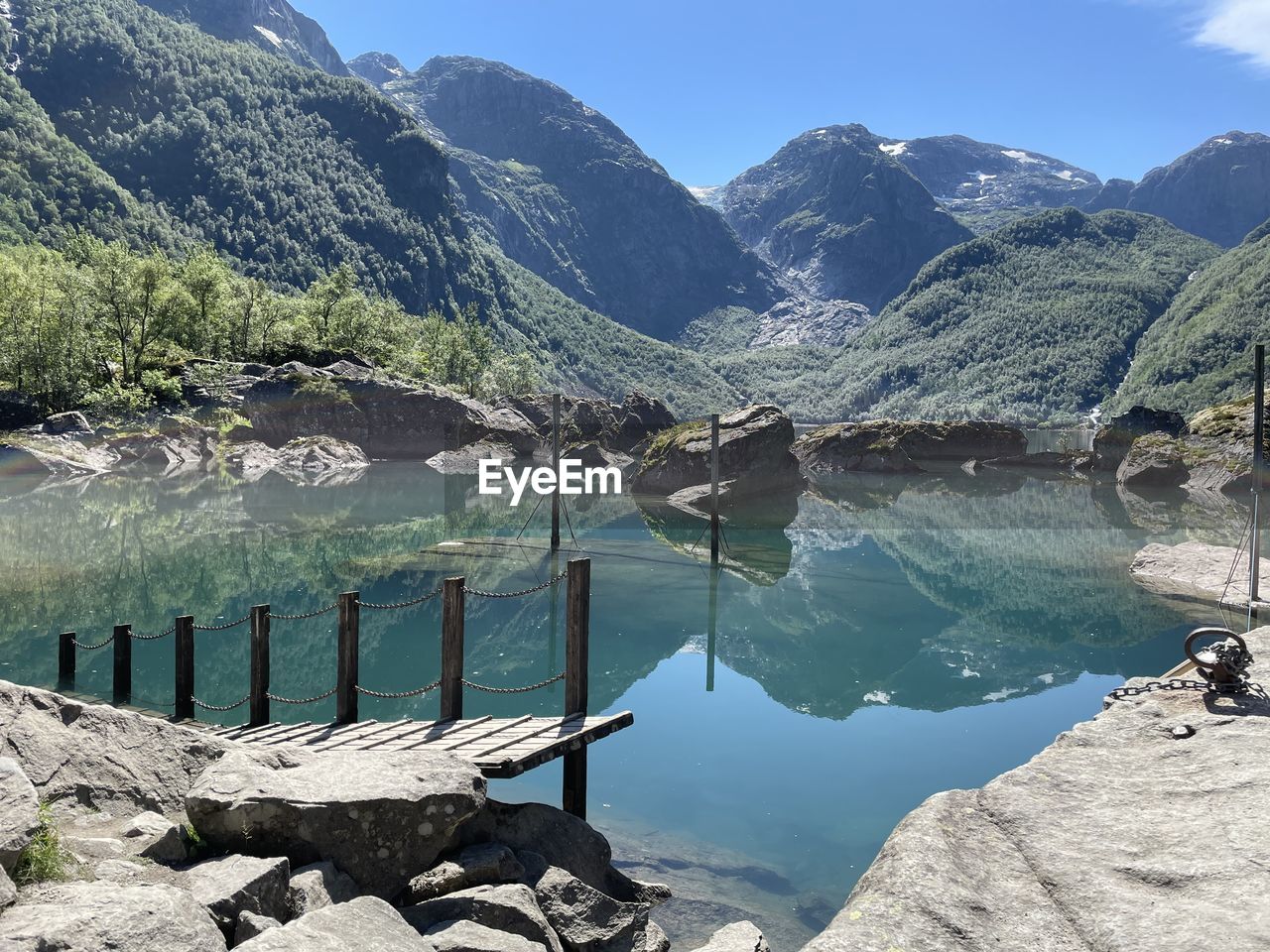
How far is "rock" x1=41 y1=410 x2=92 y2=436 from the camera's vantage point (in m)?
53.5

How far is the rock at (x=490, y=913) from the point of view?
7.15 meters

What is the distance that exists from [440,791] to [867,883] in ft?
11.1

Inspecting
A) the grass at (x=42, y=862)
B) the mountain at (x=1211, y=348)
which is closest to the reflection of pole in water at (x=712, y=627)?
the grass at (x=42, y=862)

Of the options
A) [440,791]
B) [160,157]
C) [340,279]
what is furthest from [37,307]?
[160,157]

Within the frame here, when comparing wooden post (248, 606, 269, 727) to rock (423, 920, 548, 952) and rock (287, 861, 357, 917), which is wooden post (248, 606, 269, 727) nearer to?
rock (287, 861, 357, 917)

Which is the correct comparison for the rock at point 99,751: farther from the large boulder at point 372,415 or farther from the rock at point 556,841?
the large boulder at point 372,415

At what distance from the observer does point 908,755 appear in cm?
1438

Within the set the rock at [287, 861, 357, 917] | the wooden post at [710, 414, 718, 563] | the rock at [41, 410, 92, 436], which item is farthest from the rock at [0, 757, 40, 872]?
the rock at [41, 410, 92, 436]

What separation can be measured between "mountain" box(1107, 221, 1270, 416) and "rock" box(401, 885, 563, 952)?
169 m

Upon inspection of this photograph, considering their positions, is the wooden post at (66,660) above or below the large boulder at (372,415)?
below

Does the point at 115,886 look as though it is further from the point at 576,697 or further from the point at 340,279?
the point at 340,279

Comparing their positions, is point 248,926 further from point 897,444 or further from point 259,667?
point 897,444

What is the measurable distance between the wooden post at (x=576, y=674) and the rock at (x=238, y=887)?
441 cm

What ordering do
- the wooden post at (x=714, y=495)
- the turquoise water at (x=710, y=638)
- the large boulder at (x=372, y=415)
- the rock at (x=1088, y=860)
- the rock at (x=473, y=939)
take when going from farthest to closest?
the large boulder at (x=372, y=415), the wooden post at (x=714, y=495), the turquoise water at (x=710, y=638), the rock at (x=473, y=939), the rock at (x=1088, y=860)
